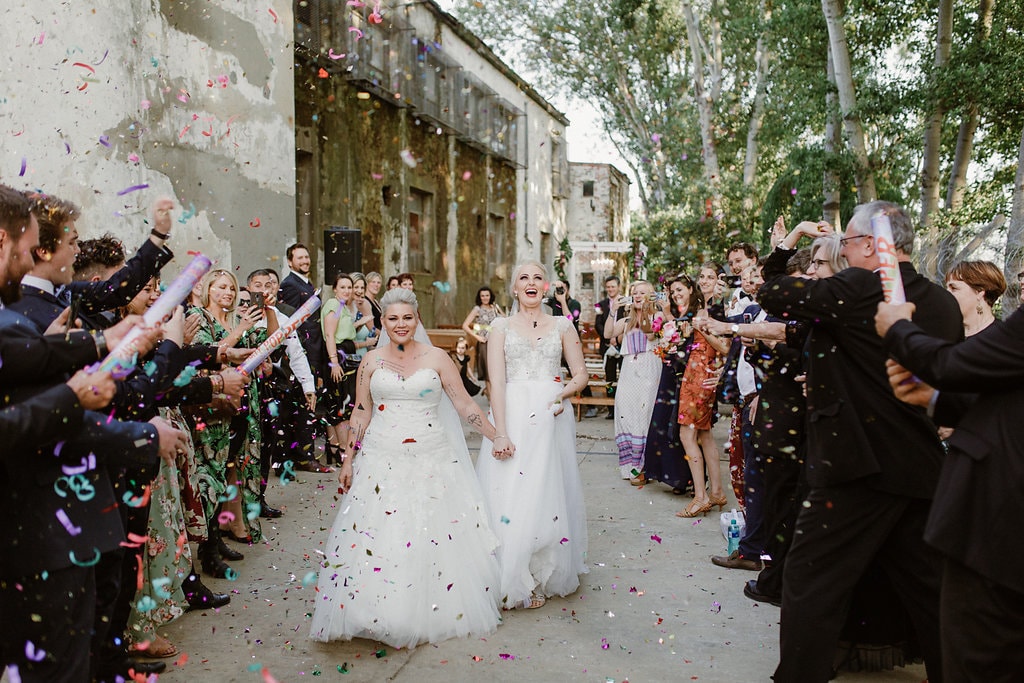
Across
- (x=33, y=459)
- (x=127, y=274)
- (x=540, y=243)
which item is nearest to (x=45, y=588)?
(x=33, y=459)

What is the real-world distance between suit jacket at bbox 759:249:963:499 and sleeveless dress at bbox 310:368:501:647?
2.01 metres

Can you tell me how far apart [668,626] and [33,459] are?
3312 mm

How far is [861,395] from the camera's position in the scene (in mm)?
3201

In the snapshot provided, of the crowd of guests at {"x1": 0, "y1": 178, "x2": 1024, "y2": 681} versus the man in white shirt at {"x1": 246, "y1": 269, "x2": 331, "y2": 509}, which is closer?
the crowd of guests at {"x1": 0, "y1": 178, "x2": 1024, "y2": 681}

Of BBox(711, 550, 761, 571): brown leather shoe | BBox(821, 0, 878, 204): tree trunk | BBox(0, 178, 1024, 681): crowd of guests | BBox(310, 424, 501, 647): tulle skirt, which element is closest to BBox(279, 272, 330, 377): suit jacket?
BBox(0, 178, 1024, 681): crowd of guests

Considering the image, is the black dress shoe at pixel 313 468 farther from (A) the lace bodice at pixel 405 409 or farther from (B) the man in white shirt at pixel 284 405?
(A) the lace bodice at pixel 405 409

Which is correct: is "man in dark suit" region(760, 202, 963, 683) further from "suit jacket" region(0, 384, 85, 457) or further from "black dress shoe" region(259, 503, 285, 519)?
"black dress shoe" region(259, 503, 285, 519)

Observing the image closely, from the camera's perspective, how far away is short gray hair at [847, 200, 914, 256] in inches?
128

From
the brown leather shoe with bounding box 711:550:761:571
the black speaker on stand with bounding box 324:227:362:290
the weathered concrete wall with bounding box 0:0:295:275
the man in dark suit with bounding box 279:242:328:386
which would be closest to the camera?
the brown leather shoe with bounding box 711:550:761:571

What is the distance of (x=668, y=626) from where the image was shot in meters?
4.49

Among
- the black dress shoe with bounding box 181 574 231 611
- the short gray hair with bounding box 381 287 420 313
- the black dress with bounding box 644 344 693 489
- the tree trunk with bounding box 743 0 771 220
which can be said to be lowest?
the black dress shoe with bounding box 181 574 231 611

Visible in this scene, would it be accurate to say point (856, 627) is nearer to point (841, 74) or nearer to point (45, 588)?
point (45, 588)

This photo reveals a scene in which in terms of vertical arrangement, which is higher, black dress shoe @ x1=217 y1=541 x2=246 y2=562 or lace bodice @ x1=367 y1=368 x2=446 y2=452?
lace bodice @ x1=367 y1=368 x2=446 y2=452

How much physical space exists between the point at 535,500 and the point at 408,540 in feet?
2.94
